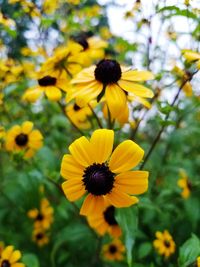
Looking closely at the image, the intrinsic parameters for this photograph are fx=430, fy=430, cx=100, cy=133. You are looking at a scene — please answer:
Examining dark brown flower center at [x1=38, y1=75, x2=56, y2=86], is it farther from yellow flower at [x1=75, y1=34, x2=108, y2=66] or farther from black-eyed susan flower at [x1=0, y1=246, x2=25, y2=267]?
black-eyed susan flower at [x1=0, y1=246, x2=25, y2=267]

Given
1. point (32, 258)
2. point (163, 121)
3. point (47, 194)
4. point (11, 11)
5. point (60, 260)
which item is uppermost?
point (11, 11)

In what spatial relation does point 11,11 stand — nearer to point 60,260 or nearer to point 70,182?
point 60,260

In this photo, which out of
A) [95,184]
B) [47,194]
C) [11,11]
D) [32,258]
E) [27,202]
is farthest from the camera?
[11,11]

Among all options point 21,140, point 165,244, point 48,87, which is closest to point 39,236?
point 21,140

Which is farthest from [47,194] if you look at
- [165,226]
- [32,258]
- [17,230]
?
[32,258]

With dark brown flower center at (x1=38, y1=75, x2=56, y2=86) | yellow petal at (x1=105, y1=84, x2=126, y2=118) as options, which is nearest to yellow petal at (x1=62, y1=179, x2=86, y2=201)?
yellow petal at (x1=105, y1=84, x2=126, y2=118)

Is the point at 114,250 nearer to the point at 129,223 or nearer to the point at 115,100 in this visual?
the point at 129,223

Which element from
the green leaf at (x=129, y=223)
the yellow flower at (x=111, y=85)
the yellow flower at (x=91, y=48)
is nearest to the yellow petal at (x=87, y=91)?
the yellow flower at (x=111, y=85)

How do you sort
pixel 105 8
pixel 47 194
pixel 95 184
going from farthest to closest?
1. pixel 105 8
2. pixel 47 194
3. pixel 95 184
